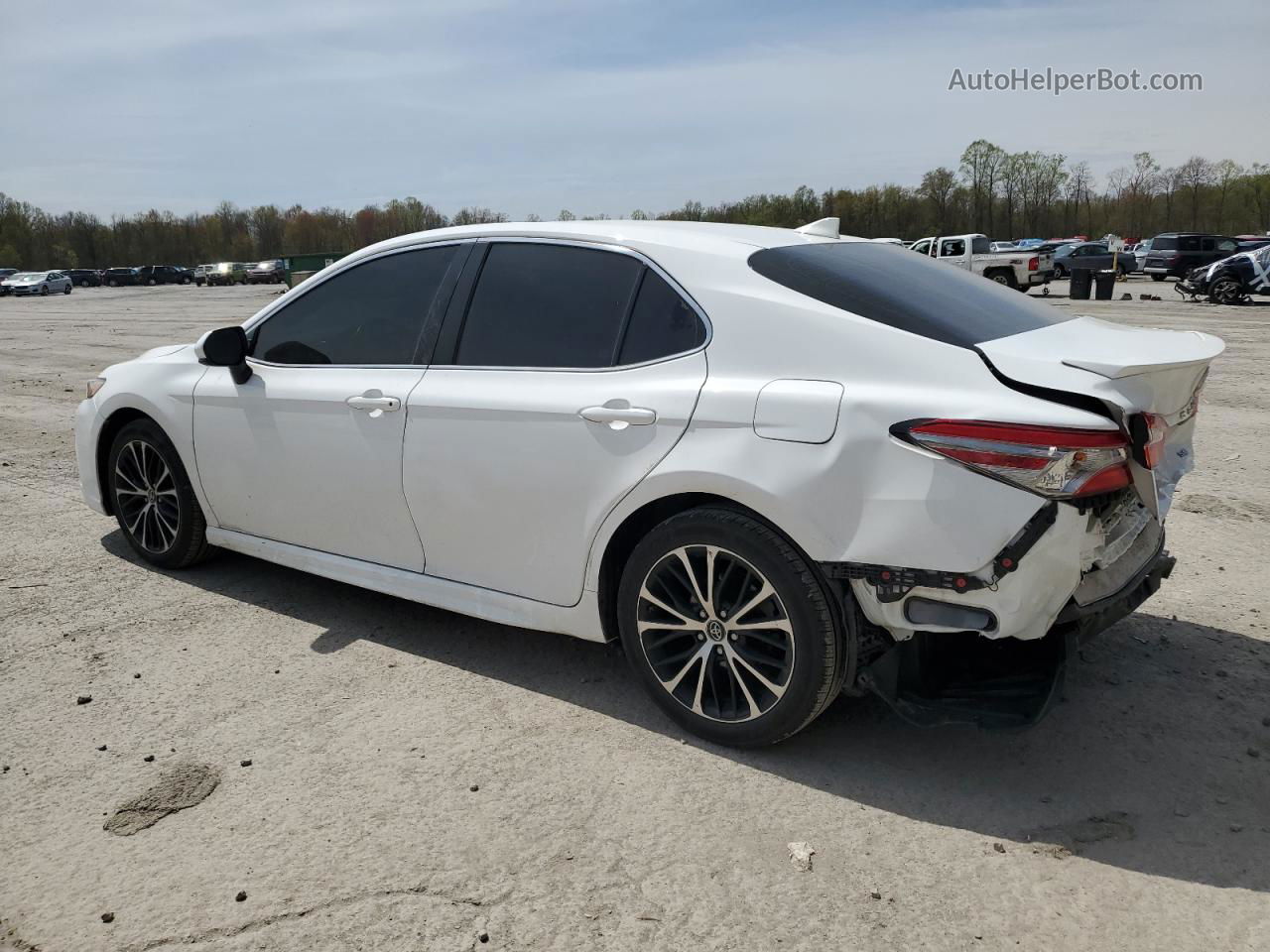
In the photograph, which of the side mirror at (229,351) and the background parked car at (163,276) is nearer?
the side mirror at (229,351)

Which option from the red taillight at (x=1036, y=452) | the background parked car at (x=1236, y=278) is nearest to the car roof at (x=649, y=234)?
the red taillight at (x=1036, y=452)

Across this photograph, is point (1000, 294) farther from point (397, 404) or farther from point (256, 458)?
point (256, 458)

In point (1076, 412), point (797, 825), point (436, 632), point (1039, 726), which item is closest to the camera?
point (1076, 412)

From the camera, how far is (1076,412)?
272 cm

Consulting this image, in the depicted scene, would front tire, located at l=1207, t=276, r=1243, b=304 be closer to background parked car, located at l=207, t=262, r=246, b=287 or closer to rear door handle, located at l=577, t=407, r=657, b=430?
rear door handle, located at l=577, t=407, r=657, b=430

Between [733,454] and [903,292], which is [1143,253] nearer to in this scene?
[903,292]

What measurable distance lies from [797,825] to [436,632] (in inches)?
79.0

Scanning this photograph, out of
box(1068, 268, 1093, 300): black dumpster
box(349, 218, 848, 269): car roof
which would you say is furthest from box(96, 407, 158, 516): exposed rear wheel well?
box(1068, 268, 1093, 300): black dumpster

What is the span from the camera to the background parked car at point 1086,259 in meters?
42.0

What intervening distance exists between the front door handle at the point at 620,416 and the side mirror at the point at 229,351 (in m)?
1.93

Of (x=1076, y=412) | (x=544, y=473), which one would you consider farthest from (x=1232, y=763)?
(x=544, y=473)

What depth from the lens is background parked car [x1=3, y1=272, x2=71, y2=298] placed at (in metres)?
56.5

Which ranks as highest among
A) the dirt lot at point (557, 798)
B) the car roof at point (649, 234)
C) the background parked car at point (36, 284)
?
the background parked car at point (36, 284)

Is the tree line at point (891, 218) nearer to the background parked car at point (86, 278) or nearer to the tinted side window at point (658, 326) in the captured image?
the background parked car at point (86, 278)
